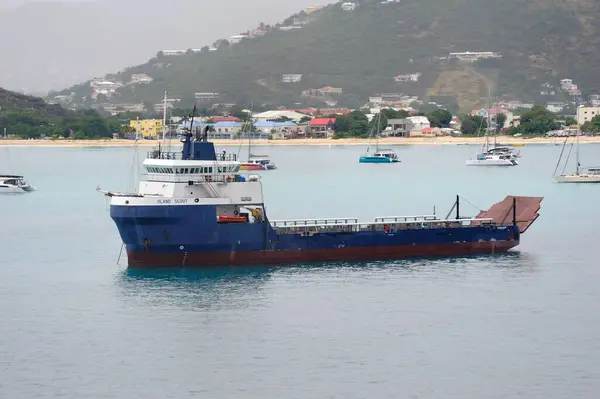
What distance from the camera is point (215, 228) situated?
52.1 metres

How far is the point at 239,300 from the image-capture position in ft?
157

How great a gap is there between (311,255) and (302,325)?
1064 cm

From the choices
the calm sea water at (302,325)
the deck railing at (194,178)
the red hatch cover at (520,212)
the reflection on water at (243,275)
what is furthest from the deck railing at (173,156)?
the red hatch cover at (520,212)

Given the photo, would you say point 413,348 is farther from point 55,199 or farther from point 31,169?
point 31,169

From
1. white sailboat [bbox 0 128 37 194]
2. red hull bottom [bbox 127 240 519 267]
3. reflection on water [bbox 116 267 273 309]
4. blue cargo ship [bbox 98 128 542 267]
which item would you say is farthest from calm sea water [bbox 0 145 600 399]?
white sailboat [bbox 0 128 37 194]

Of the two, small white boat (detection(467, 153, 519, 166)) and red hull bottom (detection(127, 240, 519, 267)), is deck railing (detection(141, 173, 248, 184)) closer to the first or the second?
red hull bottom (detection(127, 240, 519, 267))

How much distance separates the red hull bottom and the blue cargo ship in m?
0.04

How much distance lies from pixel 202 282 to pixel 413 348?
12.4 meters

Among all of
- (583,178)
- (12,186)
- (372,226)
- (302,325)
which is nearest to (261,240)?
(372,226)

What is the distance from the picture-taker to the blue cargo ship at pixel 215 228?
51.5 m

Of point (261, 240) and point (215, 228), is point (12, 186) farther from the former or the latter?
point (215, 228)

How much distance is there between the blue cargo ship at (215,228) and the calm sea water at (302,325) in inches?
29.3

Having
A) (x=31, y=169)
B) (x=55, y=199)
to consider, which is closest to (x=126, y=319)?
(x=55, y=199)

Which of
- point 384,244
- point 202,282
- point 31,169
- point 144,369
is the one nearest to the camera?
point 144,369
